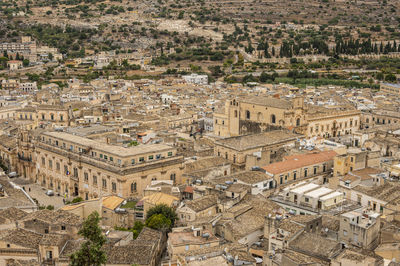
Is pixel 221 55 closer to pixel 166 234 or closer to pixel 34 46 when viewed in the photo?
pixel 34 46

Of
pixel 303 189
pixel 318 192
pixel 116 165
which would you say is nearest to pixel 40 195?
pixel 116 165

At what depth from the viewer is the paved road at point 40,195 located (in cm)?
4418

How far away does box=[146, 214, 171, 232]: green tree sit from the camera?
3106cm

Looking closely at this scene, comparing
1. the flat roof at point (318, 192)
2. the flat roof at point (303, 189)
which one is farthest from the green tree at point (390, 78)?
the flat roof at point (318, 192)

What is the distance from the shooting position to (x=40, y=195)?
46.7m

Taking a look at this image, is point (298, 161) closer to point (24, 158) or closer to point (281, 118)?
point (281, 118)

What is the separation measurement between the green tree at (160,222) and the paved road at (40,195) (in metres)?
14.2

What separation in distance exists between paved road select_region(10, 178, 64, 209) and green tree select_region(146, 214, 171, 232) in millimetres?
14196

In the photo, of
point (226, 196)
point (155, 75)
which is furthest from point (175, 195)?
point (155, 75)

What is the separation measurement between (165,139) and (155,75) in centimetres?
7661

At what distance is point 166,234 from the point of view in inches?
1241

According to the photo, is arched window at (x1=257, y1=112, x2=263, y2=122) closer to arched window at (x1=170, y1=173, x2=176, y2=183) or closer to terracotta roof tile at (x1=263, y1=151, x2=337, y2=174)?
terracotta roof tile at (x1=263, y1=151, x2=337, y2=174)

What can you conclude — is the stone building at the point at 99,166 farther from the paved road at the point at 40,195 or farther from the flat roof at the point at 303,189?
the flat roof at the point at 303,189

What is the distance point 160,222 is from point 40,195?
19517 millimetres
